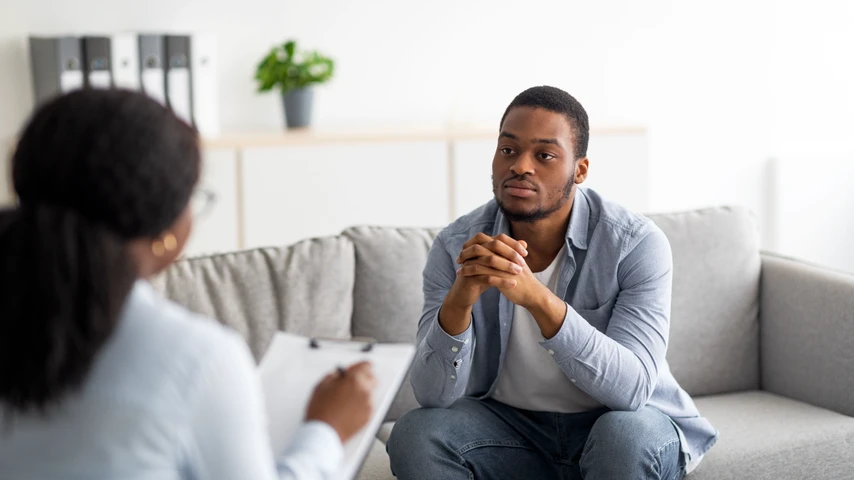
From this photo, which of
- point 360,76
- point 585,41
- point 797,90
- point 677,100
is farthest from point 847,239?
point 360,76

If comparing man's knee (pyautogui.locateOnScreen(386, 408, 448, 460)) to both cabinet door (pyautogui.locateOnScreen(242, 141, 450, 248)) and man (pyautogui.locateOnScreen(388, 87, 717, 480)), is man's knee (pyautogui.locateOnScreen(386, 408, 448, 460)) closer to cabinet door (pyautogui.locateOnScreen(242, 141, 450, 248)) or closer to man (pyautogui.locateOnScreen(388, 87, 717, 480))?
man (pyautogui.locateOnScreen(388, 87, 717, 480))

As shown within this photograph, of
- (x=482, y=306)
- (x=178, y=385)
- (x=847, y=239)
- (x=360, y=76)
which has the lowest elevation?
(x=847, y=239)

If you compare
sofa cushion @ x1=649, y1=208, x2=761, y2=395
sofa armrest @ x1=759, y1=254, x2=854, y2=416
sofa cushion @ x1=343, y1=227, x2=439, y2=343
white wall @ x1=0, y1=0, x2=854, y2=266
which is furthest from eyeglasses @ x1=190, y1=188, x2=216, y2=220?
white wall @ x1=0, y1=0, x2=854, y2=266

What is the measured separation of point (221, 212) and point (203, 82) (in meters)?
0.47

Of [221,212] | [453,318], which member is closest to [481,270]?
Answer: [453,318]

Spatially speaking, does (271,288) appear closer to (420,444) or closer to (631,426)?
(420,444)

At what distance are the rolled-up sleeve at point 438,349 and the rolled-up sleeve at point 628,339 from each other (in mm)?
174

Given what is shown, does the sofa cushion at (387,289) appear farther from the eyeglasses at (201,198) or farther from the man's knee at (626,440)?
the eyeglasses at (201,198)

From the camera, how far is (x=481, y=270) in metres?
1.77

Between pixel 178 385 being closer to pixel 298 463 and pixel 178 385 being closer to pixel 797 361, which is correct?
pixel 298 463

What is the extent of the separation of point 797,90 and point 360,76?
2.04 m

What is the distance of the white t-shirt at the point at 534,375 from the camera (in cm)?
195

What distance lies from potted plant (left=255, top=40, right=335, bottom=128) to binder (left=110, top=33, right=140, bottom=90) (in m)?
0.46

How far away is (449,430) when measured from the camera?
6.26ft
